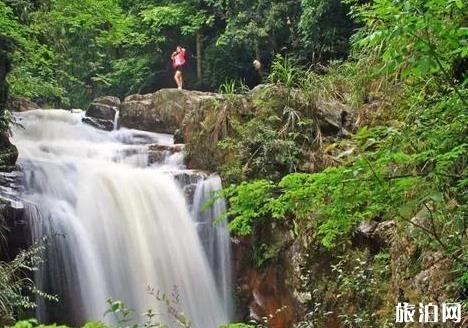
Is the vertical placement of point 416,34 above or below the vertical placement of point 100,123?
below

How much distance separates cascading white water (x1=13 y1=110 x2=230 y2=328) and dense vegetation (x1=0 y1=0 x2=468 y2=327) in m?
0.94

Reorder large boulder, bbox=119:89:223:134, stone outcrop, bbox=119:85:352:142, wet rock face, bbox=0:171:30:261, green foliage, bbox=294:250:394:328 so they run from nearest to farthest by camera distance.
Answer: green foliage, bbox=294:250:394:328
wet rock face, bbox=0:171:30:261
stone outcrop, bbox=119:85:352:142
large boulder, bbox=119:89:223:134

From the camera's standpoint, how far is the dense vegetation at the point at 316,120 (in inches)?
109

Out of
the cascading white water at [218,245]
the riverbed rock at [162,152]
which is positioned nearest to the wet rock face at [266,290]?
A: the cascading white water at [218,245]

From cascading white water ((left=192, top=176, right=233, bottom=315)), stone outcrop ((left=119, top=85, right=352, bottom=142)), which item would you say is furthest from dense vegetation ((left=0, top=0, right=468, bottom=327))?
cascading white water ((left=192, top=176, right=233, bottom=315))

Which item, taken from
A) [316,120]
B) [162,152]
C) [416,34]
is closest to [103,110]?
[162,152]

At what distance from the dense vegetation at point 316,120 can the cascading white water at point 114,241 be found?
94cm

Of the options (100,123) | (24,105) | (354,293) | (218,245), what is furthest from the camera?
(24,105)

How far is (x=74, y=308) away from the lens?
7.05m

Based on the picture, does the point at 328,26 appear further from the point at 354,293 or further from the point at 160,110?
the point at 354,293

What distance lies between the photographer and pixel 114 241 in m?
7.87

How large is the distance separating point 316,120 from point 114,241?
3.61 m

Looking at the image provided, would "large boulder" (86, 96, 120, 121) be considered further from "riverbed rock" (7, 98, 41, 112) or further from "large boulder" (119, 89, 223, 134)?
"riverbed rock" (7, 98, 41, 112)

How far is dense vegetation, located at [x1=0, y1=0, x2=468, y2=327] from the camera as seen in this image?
2.78m
